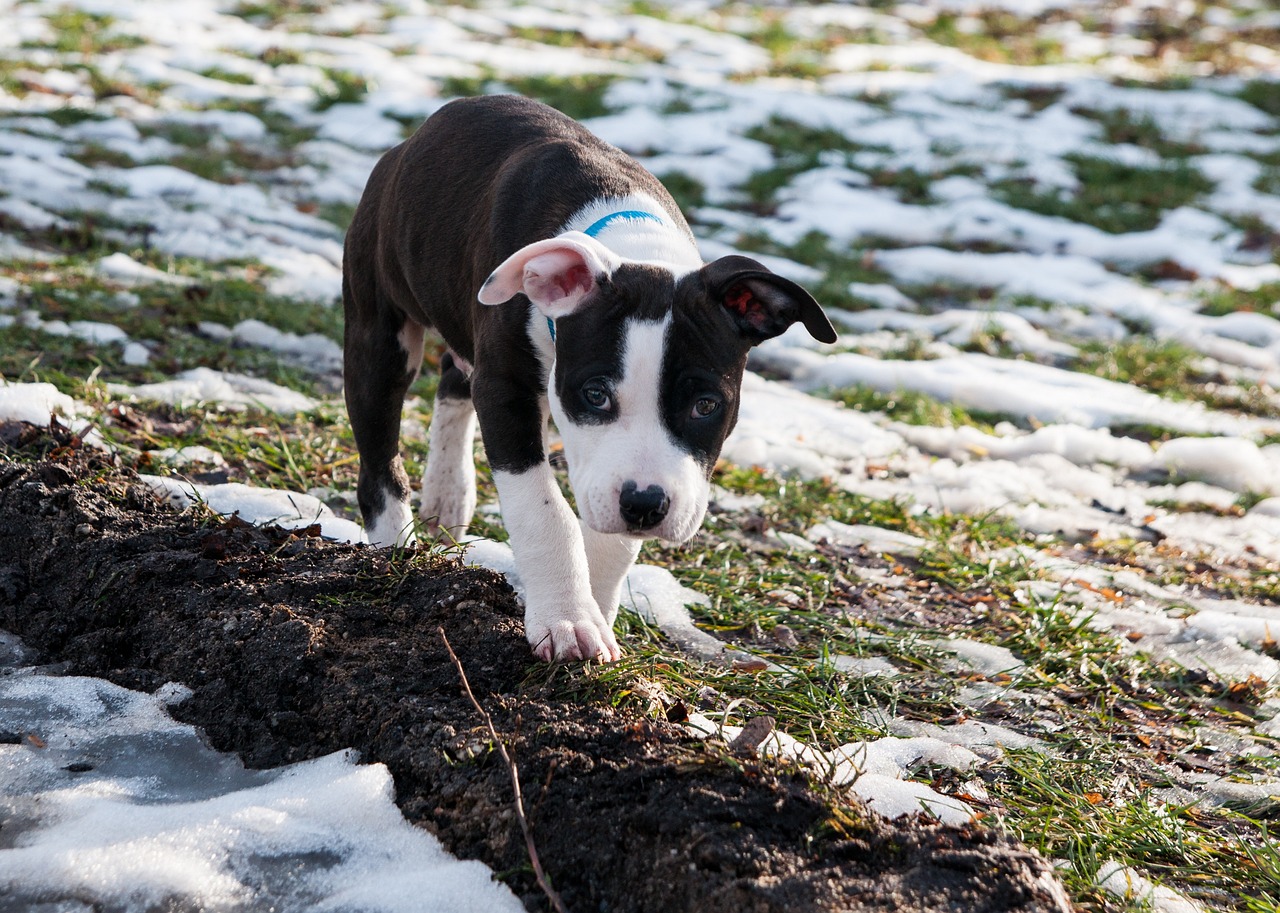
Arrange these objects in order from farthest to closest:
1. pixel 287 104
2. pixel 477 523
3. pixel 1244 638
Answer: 1. pixel 287 104
2. pixel 477 523
3. pixel 1244 638

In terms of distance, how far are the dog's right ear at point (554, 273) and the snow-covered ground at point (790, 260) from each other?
1218 millimetres

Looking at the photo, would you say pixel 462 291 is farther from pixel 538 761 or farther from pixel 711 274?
pixel 538 761

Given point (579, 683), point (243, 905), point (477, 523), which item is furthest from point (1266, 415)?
point (243, 905)

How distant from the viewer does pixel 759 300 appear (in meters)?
3.47

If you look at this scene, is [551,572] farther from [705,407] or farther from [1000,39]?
[1000,39]

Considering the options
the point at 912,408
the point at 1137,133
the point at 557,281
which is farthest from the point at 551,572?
the point at 1137,133

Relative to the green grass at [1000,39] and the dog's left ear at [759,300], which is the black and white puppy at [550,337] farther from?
the green grass at [1000,39]

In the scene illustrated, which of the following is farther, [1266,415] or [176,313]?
[1266,415]

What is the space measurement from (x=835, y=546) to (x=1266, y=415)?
3.72 meters

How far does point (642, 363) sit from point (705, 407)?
0.72 feet

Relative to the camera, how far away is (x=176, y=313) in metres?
6.55

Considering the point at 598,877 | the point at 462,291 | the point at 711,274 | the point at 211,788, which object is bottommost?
the point at 211,788

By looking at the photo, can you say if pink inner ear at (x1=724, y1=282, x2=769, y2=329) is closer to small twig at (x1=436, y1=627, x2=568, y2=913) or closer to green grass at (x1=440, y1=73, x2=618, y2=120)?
small twig at (x1=436, y1=627, x2=568, y2=913)

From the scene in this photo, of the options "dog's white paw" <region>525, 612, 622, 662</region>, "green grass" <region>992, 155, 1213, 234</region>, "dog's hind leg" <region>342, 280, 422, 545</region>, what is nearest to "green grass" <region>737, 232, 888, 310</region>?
"green grass" <region>992, 155, 1213, 234</region>
